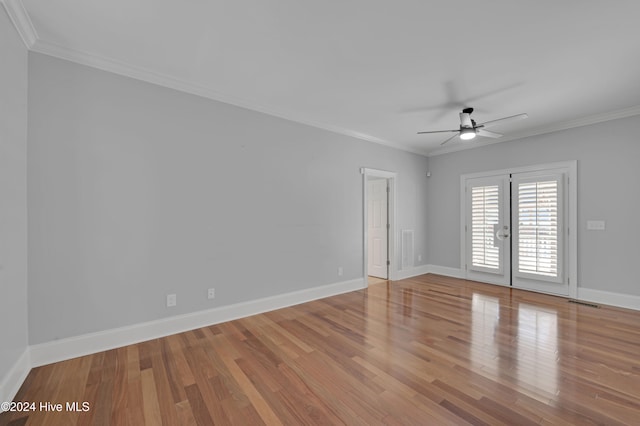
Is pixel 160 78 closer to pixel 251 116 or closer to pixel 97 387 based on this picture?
pixel 251 116

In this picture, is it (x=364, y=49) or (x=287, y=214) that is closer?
(x=364, y=49)

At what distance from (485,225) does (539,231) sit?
0.87 m

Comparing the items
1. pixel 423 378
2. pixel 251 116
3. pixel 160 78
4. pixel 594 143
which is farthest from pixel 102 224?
pixel 594 143

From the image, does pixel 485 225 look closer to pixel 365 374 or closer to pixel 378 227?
pixel 378 227

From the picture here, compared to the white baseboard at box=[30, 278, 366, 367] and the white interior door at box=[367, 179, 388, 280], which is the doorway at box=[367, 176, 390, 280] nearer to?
the white interior door at box=[367, 179, 388, 280]

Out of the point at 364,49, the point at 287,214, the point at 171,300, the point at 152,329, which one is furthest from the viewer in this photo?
the point at 287,214

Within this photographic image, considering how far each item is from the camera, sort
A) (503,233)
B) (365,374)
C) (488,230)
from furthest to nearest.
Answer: (488,230), (503,233), (365,374)

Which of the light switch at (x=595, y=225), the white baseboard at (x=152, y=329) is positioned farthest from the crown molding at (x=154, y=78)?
the light switch at (x=595, y=225)

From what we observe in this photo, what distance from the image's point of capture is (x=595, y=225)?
4195 millimetres

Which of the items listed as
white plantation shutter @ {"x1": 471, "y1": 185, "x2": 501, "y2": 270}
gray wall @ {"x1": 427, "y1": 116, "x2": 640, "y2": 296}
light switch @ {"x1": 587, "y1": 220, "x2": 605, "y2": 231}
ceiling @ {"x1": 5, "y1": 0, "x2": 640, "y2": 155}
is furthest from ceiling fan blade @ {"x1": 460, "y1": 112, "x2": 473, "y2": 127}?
light switch @ {"x1": 587, "y1": 220, "x2": 605, "y2": 231}

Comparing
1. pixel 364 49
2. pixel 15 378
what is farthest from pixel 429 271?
pixel 15 378

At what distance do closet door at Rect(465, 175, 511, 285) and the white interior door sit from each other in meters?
1.71

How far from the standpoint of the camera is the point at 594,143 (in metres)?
4.22

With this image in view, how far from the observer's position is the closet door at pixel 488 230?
201 inches
